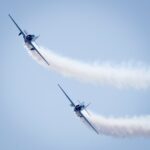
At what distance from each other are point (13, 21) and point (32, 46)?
19.4 ft

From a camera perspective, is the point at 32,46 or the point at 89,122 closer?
the point at 32,46

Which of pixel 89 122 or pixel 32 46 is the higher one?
pixel 32 46

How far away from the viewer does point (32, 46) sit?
136m

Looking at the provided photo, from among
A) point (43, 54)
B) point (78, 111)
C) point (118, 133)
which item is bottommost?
point (118, 133)

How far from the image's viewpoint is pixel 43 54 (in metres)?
138

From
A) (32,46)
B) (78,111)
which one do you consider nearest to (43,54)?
(32,46)

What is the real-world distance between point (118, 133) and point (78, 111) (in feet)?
34.8

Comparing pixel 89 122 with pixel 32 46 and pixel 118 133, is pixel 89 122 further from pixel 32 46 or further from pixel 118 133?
pixel 32 46

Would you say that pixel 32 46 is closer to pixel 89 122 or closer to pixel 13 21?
pixel 13 21

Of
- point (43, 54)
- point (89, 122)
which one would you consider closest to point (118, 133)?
point (89, 122)

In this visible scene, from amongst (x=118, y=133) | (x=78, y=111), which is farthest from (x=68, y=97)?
(x=118, y=133)

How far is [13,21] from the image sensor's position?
135 meters

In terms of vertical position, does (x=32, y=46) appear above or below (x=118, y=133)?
above

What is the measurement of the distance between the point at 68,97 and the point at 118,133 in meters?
12.9
